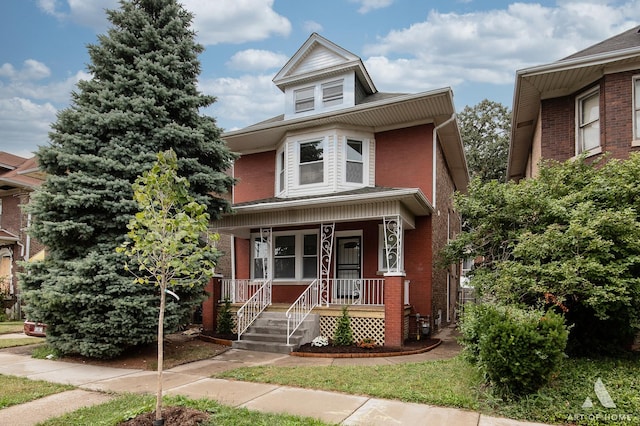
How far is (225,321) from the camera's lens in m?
11.5

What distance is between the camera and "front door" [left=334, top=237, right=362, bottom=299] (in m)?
12.4

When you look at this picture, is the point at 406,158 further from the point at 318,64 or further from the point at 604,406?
the point at 604,406

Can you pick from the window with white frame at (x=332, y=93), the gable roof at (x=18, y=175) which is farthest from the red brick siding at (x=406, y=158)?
the gable roof at (x=18, y=175)

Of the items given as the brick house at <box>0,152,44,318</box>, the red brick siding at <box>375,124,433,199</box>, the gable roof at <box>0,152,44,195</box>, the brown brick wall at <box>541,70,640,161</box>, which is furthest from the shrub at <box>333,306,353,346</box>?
the brick house at <box>0,152,44,318</box>

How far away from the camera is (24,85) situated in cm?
1600

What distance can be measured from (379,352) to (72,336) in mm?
6628

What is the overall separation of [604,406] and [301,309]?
22.9 ft

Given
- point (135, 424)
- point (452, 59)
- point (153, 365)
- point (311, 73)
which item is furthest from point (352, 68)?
point (135, 424)

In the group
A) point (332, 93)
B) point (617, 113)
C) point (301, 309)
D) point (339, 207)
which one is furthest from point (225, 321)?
point (617, 113)

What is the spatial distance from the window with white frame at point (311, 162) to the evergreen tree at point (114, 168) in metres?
3.34

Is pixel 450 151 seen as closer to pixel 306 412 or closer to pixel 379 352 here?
pixel 379 352

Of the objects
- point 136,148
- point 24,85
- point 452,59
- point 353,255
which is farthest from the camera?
point 452,59

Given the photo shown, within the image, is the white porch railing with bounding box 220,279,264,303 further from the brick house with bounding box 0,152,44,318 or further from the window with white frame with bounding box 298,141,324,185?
the brick house with bounding box 0,152,44,318

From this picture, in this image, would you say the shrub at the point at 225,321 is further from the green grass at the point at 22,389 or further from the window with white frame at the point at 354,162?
the window with white frame at the point at 354,162
